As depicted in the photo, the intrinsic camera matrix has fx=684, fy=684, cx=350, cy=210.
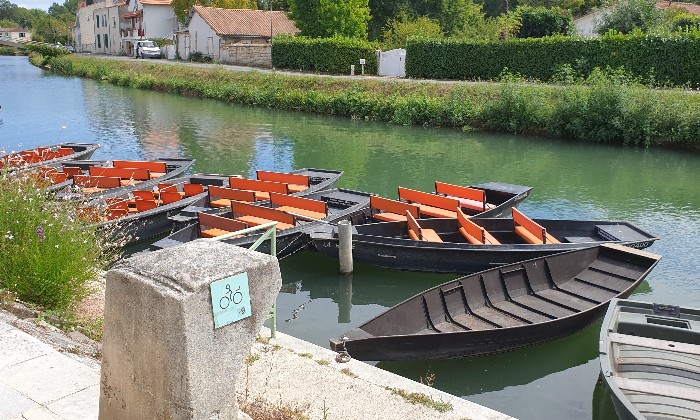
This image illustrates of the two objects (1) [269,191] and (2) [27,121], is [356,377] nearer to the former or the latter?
(1) [269,191]

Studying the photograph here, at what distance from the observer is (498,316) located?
30.5 feet

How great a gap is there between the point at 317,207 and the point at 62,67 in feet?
208

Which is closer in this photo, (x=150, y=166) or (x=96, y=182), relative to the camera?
(x=96, y=182)

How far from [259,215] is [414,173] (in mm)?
10600

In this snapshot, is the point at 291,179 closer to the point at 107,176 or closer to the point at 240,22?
the point at 107,176

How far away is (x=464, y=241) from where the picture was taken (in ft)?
40.5

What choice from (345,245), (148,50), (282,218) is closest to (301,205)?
(282,218)

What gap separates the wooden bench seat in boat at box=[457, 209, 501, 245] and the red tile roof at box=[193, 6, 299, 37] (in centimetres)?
4934

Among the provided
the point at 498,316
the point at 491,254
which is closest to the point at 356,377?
the point at 498,316

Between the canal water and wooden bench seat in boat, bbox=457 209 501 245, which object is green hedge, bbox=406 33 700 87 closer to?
the canal water

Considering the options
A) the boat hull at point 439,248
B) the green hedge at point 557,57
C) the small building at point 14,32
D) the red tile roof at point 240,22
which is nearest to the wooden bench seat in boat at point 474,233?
the boat hull at point 439,248

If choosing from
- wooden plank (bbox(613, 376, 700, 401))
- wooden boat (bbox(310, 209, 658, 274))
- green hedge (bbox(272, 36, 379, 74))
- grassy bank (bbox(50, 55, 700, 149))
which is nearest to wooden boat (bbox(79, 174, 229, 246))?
wooden boat (bbox(310, 209, 658, 274))

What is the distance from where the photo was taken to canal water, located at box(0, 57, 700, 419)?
8.76 metres

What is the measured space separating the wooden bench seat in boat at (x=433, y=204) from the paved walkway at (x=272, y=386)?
22.6 feet
